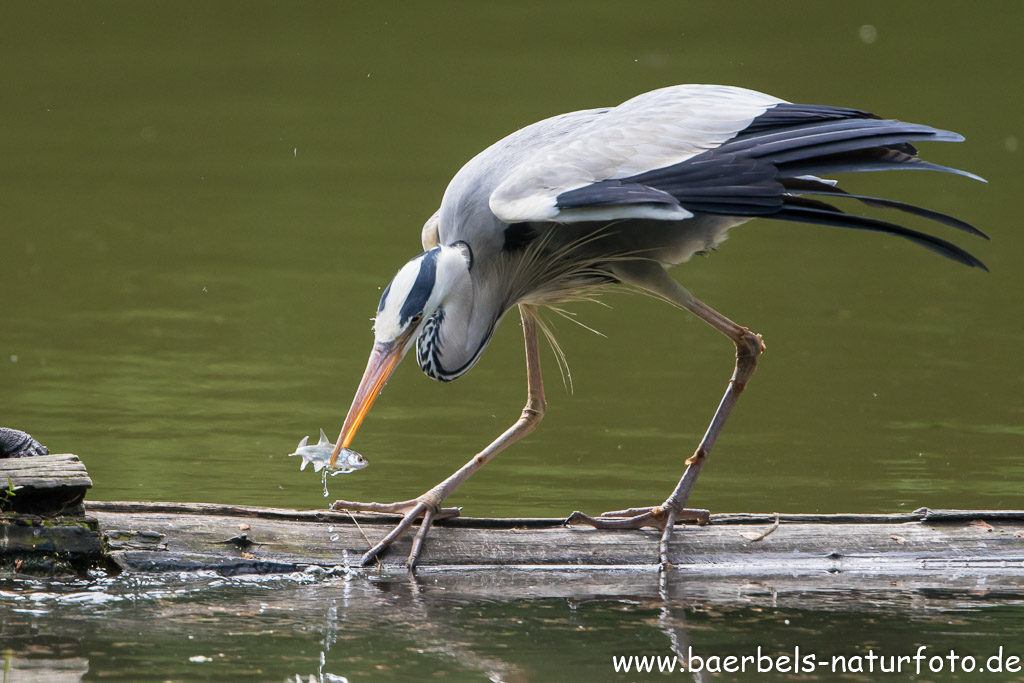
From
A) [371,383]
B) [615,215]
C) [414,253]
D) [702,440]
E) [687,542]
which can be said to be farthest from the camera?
[414,253]

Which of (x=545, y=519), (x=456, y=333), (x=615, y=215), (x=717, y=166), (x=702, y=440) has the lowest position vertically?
(x=545, y=519)

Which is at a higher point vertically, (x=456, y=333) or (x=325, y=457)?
(x=456, y=333)

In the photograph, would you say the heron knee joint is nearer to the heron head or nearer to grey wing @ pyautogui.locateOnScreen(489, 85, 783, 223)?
grey wing @ pyautogui.locateOnScreen(489, 85, 783, 223)

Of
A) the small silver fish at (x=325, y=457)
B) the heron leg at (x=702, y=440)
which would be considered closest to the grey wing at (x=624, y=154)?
the heron leg at (x=702, y=440)

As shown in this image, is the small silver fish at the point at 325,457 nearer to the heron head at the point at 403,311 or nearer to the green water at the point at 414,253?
the heron head at the point at 403,311

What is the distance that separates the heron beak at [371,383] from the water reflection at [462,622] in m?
0.51

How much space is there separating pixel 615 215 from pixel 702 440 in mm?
1232

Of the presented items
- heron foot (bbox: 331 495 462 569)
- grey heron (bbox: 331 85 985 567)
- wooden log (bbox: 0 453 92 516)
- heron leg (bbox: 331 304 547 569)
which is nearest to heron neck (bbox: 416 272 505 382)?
grey heron (bbox: 331 85 985 567)

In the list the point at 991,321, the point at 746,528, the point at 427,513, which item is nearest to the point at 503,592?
the point at 427,513

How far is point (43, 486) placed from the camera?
15.9 ft

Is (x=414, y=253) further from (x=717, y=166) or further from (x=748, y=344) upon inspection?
(x=717, y=166)

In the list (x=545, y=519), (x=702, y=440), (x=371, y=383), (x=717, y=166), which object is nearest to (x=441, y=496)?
(x=545, y=519)

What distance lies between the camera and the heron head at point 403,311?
528cm

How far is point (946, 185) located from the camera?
622 inches
